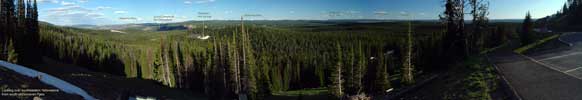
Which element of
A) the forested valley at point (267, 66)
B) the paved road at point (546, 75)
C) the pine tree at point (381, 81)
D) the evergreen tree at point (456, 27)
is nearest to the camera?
the paved road at point (546, 75)

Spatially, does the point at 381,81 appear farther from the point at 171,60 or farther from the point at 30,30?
the point at 30,30

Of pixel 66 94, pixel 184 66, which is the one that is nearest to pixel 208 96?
pixel 184 66

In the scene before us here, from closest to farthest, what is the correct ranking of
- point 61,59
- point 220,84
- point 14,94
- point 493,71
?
point 14,94
point 493,71
point 220,84
point 61,59

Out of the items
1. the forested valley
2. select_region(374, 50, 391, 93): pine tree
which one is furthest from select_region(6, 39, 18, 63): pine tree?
select_region(374, 50, 391, 93): pine tree

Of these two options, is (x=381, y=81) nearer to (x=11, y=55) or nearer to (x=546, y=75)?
(x=546, y=75)

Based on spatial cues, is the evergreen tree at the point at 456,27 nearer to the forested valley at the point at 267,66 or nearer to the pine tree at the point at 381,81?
the forested valley at the point at 267,66

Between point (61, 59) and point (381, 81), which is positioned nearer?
Result: point (381, 81)

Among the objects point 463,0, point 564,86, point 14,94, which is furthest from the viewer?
point 463,0

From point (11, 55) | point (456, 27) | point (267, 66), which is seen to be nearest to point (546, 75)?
point (456, 27)

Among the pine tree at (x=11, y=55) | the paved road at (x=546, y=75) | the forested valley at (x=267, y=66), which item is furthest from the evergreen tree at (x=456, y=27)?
the pine tree at (x=11, y=55)
